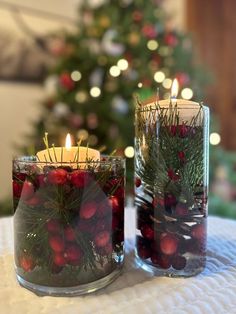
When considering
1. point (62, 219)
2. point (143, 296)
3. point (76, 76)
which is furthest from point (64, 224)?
point (76, 76)

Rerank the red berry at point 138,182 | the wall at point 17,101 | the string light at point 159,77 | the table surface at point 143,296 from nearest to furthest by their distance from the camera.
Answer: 1. the table surface at point 143,296
2. the red berry at point 138,182
3. the string light at point 159,77
4. the wall at point 17,101

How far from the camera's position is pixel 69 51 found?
5.54 ft

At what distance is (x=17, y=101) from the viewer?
200 centimetres

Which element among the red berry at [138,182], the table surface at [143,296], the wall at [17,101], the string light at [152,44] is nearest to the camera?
the table surface at [143,296]

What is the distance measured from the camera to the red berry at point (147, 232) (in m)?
0.46

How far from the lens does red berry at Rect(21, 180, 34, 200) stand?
402 mm

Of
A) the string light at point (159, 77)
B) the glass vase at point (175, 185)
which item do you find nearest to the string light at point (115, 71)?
the string light at point (159, 77)

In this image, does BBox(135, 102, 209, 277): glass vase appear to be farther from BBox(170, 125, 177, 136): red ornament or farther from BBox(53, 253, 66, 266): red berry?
BBox(53, 253, 66, 266): red berry

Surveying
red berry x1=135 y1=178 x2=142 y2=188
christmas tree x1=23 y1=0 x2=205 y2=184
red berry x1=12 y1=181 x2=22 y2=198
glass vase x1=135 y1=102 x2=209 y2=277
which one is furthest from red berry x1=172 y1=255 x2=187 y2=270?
christmas tree x1=23 y1=0 x2=205 y2=184

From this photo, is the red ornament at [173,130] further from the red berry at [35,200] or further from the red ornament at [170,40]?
the red ornament at [170,40]

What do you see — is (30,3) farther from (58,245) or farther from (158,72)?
(58,245)

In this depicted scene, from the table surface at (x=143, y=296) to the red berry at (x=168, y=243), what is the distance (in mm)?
36

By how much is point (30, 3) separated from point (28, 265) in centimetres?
186

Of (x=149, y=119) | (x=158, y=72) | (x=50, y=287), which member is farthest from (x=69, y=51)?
(x=50, y=287)
